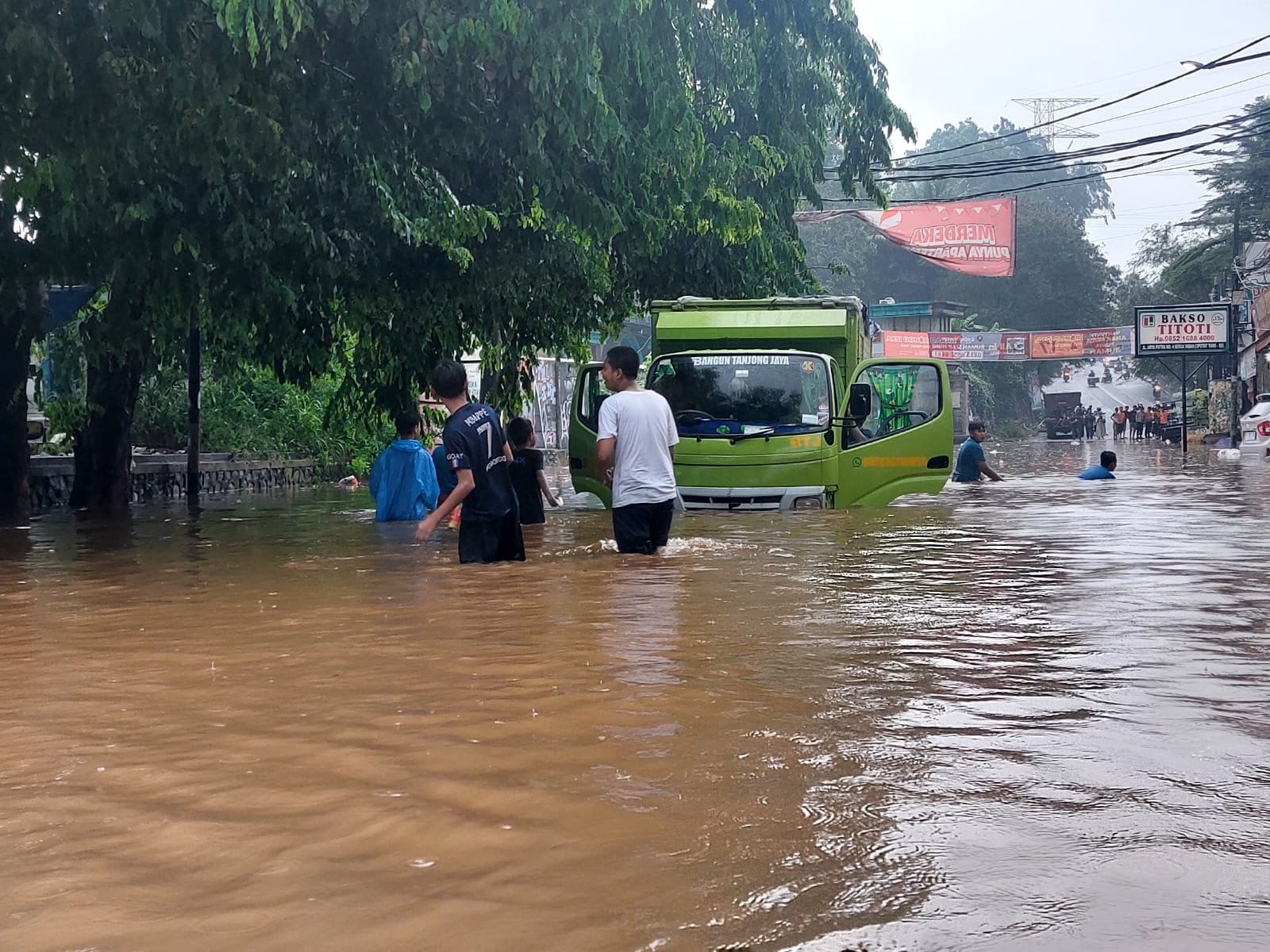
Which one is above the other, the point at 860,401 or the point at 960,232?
the point at 960,232

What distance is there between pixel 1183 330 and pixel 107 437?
1421 inches

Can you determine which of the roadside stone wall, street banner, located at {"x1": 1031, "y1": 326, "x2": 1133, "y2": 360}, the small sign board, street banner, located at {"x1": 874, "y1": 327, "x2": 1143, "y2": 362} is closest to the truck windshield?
the roadside stone wall

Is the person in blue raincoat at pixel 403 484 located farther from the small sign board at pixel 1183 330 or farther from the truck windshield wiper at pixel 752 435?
the small sign board at pixel 1183 330

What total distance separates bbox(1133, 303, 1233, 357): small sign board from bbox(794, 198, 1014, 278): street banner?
5.66 meters

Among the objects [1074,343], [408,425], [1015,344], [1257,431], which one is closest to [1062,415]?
[1074,343]

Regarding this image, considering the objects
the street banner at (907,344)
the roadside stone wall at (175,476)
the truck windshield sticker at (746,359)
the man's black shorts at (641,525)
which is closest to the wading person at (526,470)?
the man's black shorts at (641,525)

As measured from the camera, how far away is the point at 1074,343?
67000mm

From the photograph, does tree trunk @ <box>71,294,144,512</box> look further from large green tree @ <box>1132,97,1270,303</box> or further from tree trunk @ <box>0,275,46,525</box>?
large green tree @ <box>1132,97,1270,303</box>

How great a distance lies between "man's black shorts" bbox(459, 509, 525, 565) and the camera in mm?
9812

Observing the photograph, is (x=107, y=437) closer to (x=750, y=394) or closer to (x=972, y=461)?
(x=750, y=394)

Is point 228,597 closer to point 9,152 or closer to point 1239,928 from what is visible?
point 9,152

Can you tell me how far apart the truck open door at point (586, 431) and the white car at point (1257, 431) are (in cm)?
2214

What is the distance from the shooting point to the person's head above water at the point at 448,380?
30.2 ft

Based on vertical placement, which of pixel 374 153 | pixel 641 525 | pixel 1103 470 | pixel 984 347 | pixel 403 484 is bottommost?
pixel 1103 470
